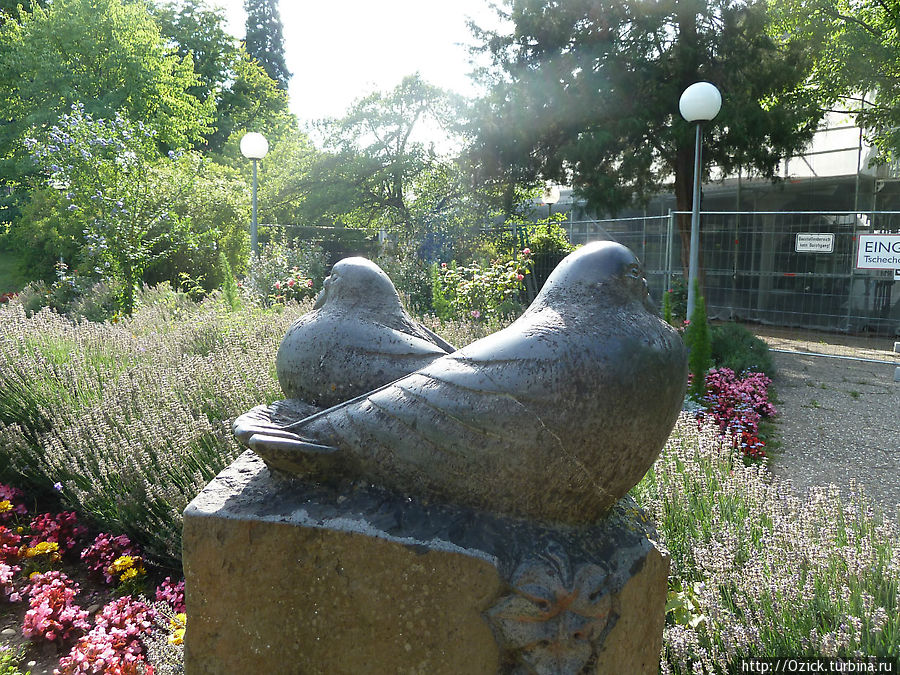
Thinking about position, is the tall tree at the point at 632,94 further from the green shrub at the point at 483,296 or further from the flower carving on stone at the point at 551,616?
the flower carving on stone at the point at 551,616

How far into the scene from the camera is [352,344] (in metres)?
2.14

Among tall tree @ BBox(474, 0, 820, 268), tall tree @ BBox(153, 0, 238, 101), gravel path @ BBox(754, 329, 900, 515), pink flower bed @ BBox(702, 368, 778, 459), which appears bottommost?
gravel path @ BBox(754, 329, 900, 515)

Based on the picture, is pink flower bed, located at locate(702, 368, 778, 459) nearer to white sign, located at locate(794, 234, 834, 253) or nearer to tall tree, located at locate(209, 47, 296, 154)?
white sign, located at locate(794, 234, 834, 253)

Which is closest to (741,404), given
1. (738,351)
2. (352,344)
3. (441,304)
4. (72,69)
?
(738,351)

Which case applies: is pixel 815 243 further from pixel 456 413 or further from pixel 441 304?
pixel 456 413

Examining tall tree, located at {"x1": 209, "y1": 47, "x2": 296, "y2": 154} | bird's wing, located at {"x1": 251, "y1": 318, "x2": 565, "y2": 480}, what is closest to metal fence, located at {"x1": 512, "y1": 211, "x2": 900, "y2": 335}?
bird's wing, located at {"x1": 251, "y1": 318, "x2": 565, "y2": 480}

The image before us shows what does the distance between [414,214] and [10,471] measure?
12.8 m

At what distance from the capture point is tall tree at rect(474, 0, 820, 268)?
34.3 feet

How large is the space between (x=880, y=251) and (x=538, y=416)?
848 centimetres

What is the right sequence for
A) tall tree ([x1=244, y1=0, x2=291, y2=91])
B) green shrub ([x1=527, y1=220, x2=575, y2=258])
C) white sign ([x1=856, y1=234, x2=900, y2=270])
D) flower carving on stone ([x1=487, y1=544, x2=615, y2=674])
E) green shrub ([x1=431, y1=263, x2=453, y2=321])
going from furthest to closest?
tall tree ([x1=244, y1=0, x2=291, y2=91]) < green shrub ([x1=527, y1=220, x2=575, y2=258]) < green shrub ([x1=431, y1=263, x2=453, y2=321]) < white sign ([x1=856, y1=234, x2=900, y2=270]) < flower carving on stone ([x1=487, y1=544, x2=615, y2=674])

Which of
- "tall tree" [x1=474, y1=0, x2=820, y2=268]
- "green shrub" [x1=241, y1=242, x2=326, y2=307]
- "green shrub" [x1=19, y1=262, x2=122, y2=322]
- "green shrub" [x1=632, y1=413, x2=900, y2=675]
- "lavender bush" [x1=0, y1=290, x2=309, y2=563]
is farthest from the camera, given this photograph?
"tall tree" [x1=474, y1=0, x2=820, y2=268]

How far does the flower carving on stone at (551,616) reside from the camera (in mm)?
Answer: 1560

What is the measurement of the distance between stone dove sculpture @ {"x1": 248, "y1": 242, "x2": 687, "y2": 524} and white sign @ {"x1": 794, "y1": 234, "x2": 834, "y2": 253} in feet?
34.9

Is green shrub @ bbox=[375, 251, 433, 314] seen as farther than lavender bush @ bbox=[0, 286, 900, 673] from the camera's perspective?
Yes
